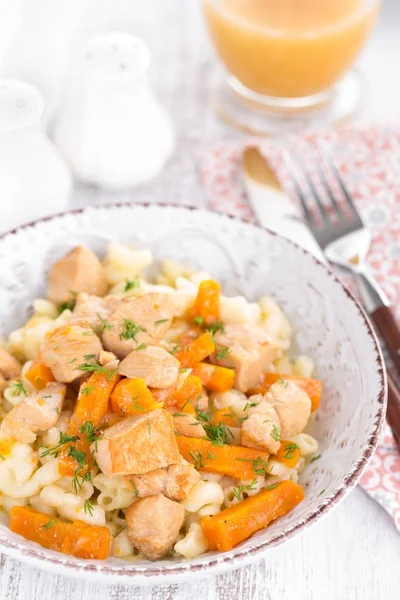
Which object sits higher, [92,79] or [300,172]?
[92,79]

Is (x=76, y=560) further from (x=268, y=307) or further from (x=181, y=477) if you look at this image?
(x=268, y=307)

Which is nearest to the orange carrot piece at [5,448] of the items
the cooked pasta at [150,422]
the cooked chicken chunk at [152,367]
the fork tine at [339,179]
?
the cooked pasta at [150,422]

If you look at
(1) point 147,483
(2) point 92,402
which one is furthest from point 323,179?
(1) point 147,483

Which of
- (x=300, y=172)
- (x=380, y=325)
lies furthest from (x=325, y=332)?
(x=300, y=172)

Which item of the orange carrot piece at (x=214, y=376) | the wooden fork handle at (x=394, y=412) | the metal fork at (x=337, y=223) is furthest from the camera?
the metal fork at (x=337, y=223)

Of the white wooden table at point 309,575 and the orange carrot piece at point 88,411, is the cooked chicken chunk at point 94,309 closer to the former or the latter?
the orange carrot piece at point 88,411

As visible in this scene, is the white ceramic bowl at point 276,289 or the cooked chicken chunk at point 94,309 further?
the cooked chicken chunk at point 94,309

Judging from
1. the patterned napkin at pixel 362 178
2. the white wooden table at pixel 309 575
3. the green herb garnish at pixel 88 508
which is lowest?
the white wooden table at pixel 309 575
